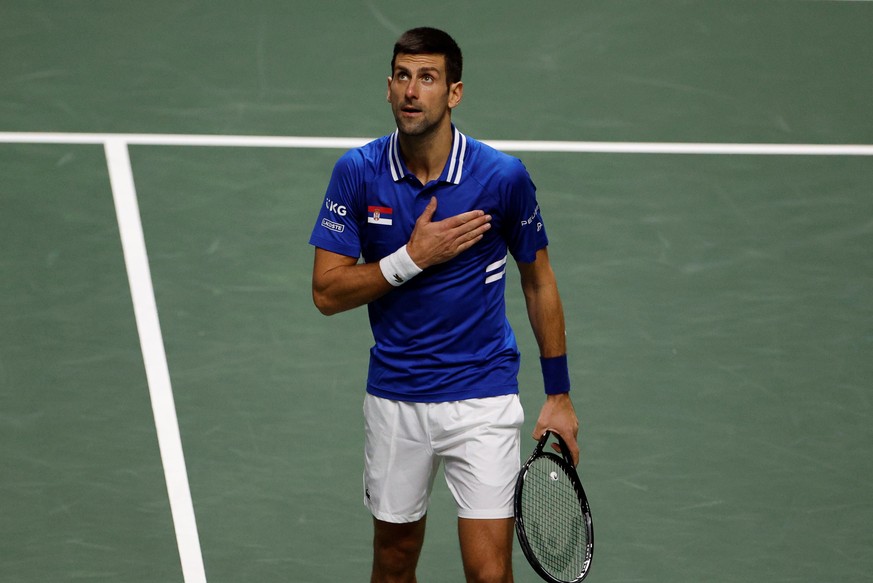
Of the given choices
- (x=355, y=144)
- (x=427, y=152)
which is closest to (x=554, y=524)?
(x=427, y=152)

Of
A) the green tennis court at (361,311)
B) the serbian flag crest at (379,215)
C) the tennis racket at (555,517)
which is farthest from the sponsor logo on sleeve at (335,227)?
the green tennis court at (361,311)

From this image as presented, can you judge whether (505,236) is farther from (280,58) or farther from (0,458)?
(280,58)

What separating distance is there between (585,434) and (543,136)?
6.85ft

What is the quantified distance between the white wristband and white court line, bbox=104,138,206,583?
1.81m

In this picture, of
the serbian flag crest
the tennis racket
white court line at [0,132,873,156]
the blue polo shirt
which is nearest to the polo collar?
the blue polo shirt

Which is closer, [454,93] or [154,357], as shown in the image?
[454,93]

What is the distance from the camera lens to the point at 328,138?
7.68m

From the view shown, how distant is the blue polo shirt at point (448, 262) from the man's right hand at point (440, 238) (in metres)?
0.12

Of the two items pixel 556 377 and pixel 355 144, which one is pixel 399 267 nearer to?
pixel 556 377

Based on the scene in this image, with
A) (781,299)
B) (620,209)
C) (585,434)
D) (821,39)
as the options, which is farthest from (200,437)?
(821,39)

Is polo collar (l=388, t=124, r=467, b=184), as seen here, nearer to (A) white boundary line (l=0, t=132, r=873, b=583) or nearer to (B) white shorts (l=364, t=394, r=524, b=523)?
(B) white shorts (l=364, t=394, r=524, b=523)

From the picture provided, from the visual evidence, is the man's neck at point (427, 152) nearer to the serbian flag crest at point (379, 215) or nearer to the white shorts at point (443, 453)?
the serbian flag crest at point (379, 215)

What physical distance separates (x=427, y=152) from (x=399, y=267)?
0.44 meters

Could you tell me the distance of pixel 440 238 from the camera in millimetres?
4535
